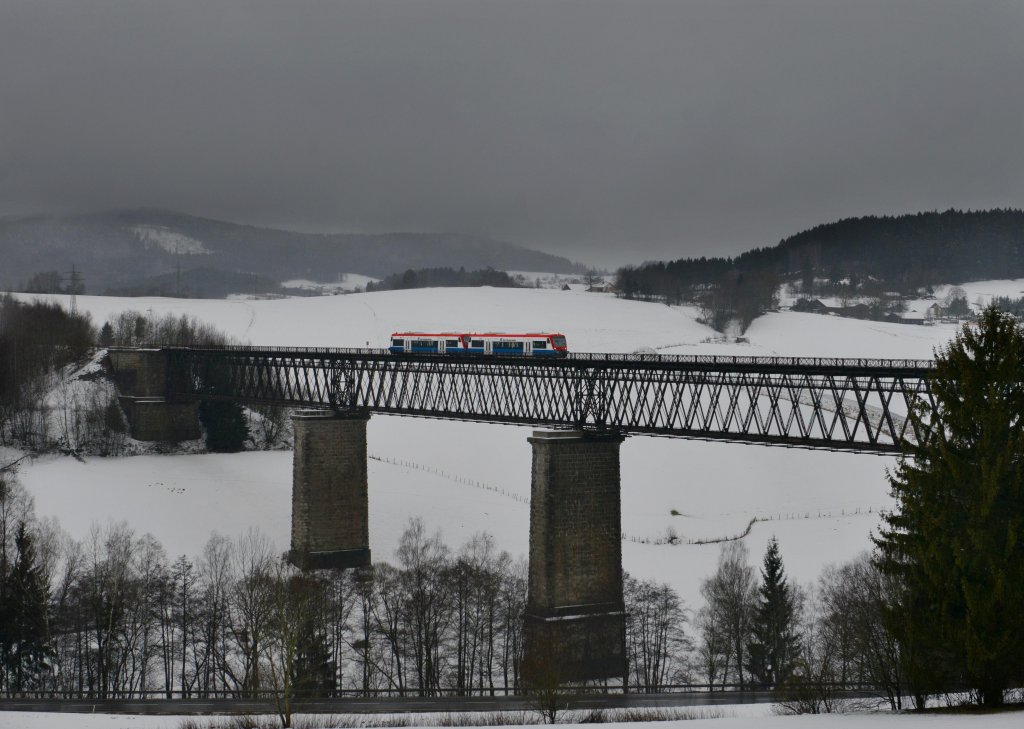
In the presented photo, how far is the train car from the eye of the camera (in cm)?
6253

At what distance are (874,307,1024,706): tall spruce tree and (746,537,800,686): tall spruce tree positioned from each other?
20.7 m

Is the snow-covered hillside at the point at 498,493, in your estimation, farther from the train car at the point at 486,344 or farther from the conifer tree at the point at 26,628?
the conifer tree at the point at 26,628

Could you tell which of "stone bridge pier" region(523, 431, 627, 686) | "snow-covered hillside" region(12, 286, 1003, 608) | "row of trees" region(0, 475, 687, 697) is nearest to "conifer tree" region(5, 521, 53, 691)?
"row of trees" region(0, 475, 687, 697)

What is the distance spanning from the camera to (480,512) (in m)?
78.9

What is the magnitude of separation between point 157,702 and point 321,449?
2464 centimetres

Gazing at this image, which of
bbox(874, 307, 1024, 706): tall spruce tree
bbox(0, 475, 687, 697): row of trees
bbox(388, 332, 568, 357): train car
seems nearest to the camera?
bbox(874, 307, 1024, 706): tall spruce tree

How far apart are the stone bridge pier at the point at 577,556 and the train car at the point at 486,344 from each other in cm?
809

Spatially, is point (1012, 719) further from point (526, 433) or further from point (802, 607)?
point (526, 433)

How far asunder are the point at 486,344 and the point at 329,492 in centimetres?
1248

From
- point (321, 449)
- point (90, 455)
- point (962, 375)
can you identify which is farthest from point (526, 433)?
point (962, 375)

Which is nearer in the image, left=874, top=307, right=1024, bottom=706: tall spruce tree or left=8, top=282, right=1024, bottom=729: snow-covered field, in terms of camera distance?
left=874, top=307, right=1024, bottom=706: tall spruce tree

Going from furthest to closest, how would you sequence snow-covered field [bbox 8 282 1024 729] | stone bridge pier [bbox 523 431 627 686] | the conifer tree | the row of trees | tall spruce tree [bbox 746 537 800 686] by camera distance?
snow-covered field [bbox 8 282 1024 729]
stone bridge pier [bbox 523 431 627 686]
tall spruce tree [bbox 746 537 800 686]
the conifer tree
the row of trees

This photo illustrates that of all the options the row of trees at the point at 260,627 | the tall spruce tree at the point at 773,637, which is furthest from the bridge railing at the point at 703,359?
the row of trees at the point at 260,627

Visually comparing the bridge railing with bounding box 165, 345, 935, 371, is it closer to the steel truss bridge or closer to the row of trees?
the steel truss bridge
